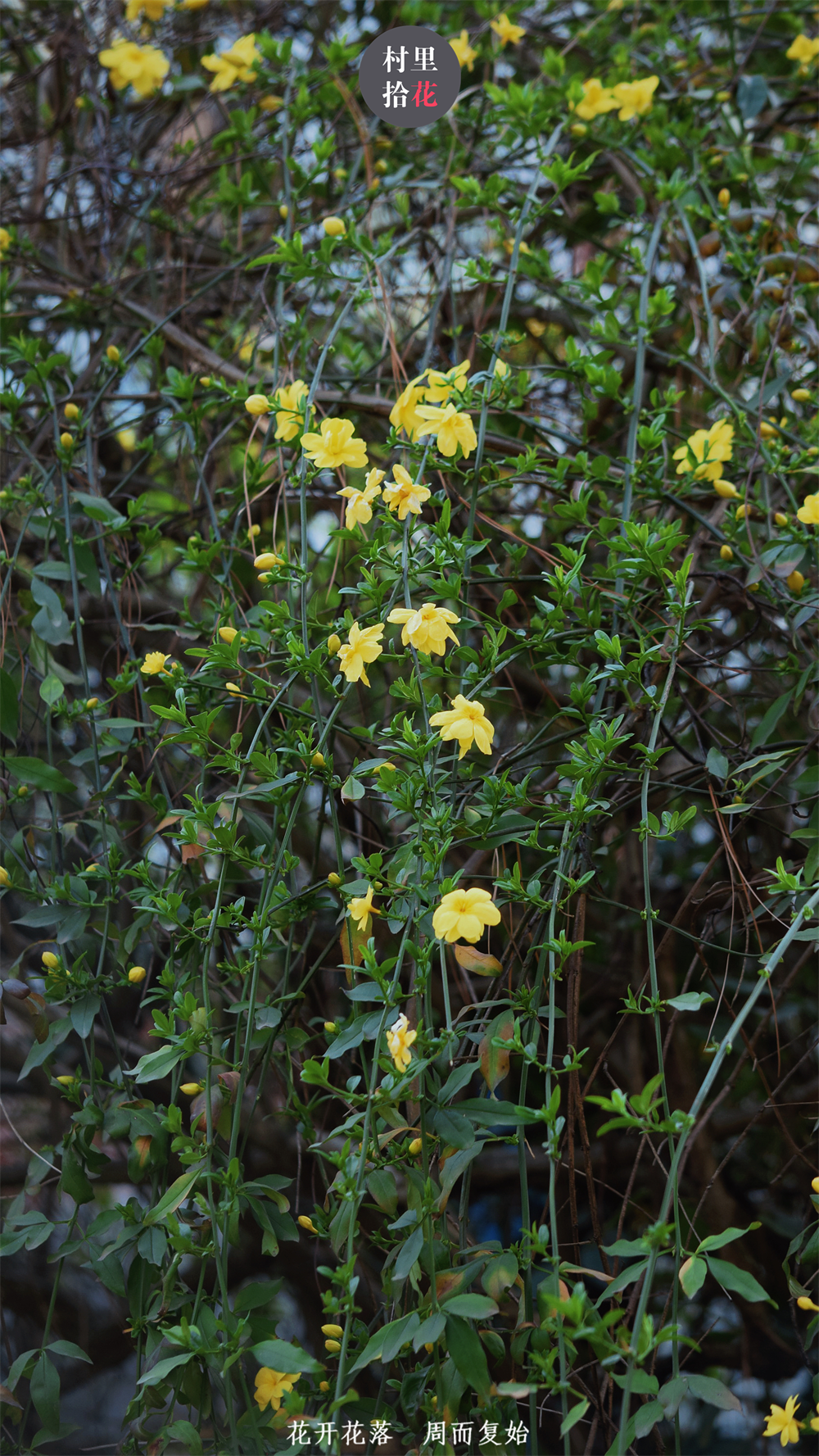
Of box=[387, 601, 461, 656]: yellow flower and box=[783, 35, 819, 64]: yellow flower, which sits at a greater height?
box=[783, 35, 819, 64]: yellow flower

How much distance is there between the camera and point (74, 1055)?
1.69m

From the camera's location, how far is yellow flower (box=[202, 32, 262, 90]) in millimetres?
1604

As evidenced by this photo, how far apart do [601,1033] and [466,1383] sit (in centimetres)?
109

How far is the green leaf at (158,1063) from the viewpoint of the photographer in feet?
2.89

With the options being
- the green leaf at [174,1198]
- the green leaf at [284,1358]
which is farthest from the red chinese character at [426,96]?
the green leaf at [284,1358]

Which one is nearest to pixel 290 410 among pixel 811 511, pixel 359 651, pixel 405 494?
pixel 405 494

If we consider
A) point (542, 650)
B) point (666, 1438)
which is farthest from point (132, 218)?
point (666, 1438)

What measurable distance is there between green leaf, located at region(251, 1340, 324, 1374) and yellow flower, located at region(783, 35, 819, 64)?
199 centimetres

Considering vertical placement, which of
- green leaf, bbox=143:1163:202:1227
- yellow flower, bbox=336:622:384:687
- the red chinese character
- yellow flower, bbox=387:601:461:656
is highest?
the red chinese character

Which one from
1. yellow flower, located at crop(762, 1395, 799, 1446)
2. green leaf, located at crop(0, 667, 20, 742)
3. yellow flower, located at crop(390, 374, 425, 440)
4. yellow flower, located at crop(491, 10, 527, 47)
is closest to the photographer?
yellow flower, located at crop(762, 1395, 799, 1446)

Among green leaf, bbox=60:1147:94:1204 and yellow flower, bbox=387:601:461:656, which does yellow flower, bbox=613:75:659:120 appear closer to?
yellow flower, bbox=387:601:461:656

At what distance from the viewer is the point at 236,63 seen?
5.31ft

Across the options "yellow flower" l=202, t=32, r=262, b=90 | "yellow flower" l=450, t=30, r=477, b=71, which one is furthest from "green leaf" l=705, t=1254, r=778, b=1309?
"yellow flower" l=202, t=32, r=262, b=90

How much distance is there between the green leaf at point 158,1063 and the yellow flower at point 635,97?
149cm
